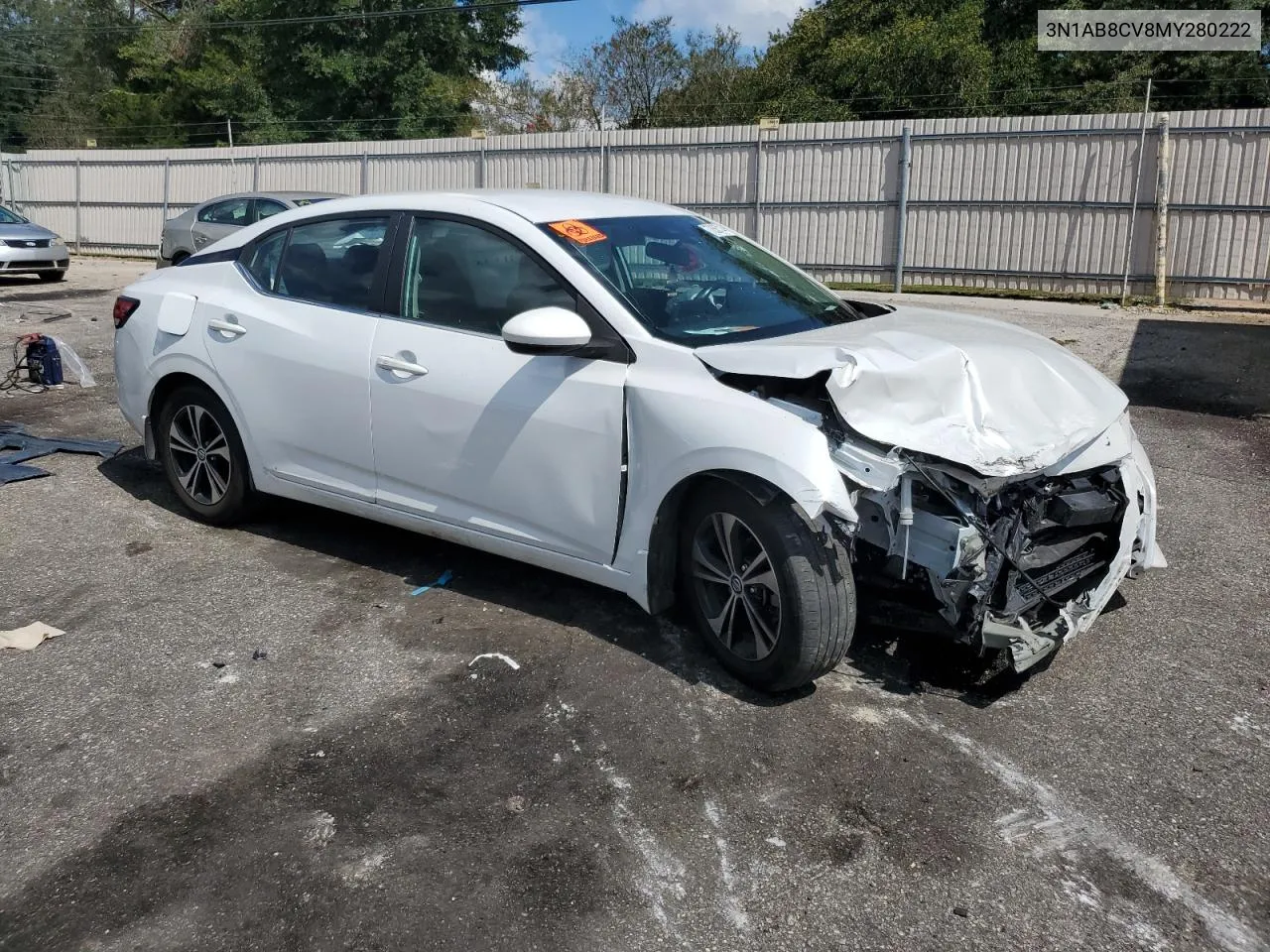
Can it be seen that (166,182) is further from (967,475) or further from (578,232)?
(967,475)

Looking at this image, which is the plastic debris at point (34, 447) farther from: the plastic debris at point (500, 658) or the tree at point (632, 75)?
the tree at point (632, 75)

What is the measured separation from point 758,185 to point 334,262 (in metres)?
13.4

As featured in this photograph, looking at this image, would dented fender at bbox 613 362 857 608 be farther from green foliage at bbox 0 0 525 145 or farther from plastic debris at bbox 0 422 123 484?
green foliage at bbox 0 0 525 145

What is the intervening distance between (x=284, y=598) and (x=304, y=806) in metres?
1.66

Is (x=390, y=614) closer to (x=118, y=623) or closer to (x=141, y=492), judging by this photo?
(x=118, y=623)

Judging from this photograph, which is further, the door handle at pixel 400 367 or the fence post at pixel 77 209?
the fence post at pixel 77 209

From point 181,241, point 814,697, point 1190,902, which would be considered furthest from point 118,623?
point 181,241

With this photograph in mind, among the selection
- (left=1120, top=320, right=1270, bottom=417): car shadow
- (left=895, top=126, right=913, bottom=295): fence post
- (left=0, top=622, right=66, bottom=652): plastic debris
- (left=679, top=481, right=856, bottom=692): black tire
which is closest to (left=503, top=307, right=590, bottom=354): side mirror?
(left=679, top=481, right=856, bottom=692): black tire

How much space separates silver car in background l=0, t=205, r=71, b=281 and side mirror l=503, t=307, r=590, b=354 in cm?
1642

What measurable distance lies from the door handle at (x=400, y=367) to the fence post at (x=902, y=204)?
1286cm

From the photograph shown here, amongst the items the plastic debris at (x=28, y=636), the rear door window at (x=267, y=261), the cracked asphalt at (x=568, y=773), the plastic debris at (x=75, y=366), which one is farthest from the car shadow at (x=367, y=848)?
the plastic debris at (x=75, y=366)

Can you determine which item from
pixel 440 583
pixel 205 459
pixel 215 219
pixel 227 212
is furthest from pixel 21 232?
pixel 440 583

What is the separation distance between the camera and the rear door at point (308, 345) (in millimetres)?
4723

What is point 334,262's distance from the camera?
4.96m
